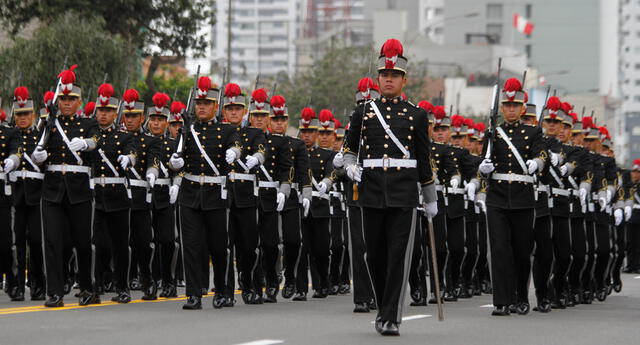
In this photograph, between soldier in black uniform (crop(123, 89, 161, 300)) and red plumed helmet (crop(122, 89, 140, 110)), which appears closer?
soldier in black uniform (crop(123, 89, 161, 300))

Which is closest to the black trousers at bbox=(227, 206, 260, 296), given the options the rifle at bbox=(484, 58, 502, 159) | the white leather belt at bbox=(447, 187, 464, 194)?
the rifle at bbox=(484, 58, 502, 159)

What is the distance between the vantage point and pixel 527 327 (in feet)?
43.9

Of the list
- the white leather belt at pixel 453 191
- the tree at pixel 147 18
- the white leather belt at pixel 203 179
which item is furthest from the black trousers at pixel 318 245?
the tree at pixel 147 18

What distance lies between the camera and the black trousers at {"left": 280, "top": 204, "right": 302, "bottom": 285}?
17.6m

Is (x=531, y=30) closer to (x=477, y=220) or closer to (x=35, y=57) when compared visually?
(x=35, y=57)

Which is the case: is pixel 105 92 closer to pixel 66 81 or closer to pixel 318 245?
pixel 66 81

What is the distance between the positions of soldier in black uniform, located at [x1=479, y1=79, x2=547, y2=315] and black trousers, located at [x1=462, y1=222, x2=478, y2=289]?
3636 mm

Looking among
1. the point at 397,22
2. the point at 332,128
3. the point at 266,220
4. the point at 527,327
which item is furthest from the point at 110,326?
the point at 397,22

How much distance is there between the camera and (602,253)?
1917cm

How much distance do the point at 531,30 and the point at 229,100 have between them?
117131 millimetres

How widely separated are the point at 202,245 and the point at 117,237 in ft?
5.25

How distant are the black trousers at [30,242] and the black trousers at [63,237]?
1.00m

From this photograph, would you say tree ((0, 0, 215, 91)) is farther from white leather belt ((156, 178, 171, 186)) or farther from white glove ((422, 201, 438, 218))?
white glove ((422, 201, 438, 218))

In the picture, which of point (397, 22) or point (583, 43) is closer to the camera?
point (397, 22)
